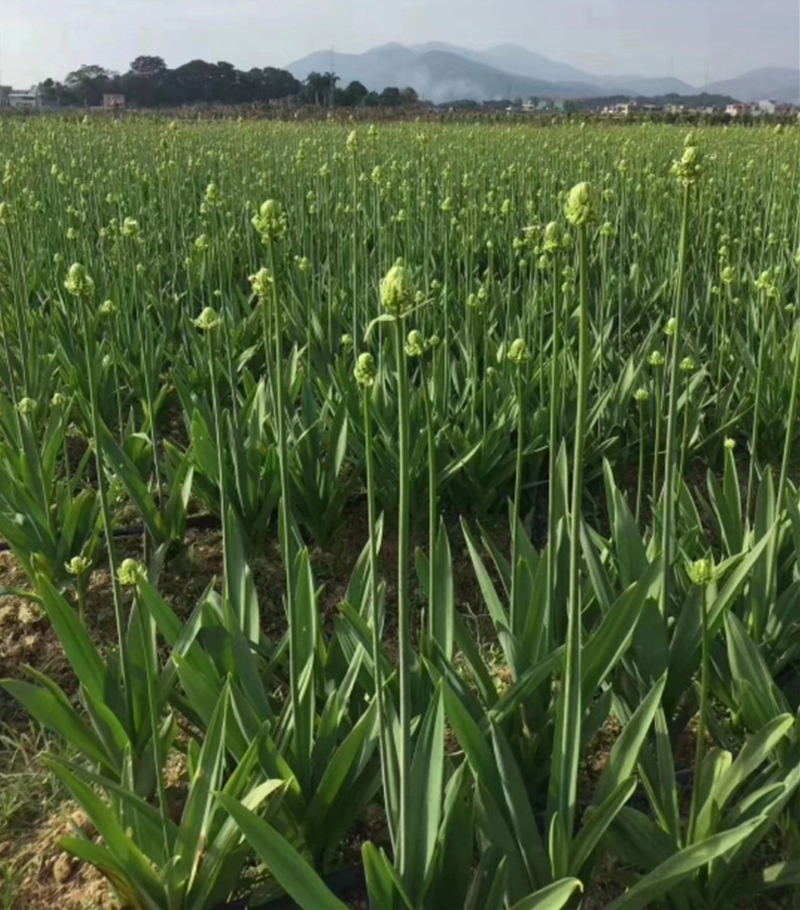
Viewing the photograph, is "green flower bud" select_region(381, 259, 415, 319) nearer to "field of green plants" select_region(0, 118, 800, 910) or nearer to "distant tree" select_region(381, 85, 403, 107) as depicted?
"field of green plants" select_region(0, 118, 800, 910)

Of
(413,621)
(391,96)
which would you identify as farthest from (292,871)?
(391,96)

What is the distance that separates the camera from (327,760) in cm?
173

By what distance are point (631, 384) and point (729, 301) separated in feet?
2.92

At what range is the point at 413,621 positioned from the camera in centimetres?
270

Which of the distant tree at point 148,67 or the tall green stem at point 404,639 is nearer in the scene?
the tall green stem at point 404,639

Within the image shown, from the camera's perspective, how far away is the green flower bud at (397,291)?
110 cm

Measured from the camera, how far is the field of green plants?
149 centimetres

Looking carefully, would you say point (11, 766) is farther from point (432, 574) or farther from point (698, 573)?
point (698, 573)

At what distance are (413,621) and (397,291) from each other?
1721mm

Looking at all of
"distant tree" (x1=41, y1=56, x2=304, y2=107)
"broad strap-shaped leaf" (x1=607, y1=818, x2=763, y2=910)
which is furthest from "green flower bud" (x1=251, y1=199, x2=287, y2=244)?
"distant tree" (x1=41, y1=56, x2=304, y2=107)

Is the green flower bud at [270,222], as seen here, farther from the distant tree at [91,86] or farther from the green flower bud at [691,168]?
the distant tree at [91,86]

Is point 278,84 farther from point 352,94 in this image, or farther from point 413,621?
point 413,621

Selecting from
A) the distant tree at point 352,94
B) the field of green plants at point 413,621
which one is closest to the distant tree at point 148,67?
the distant tree at point 352,94

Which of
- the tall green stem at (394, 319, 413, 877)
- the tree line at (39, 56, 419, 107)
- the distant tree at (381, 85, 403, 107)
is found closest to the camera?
the tall green stem at (394, 319, 413, 877)
